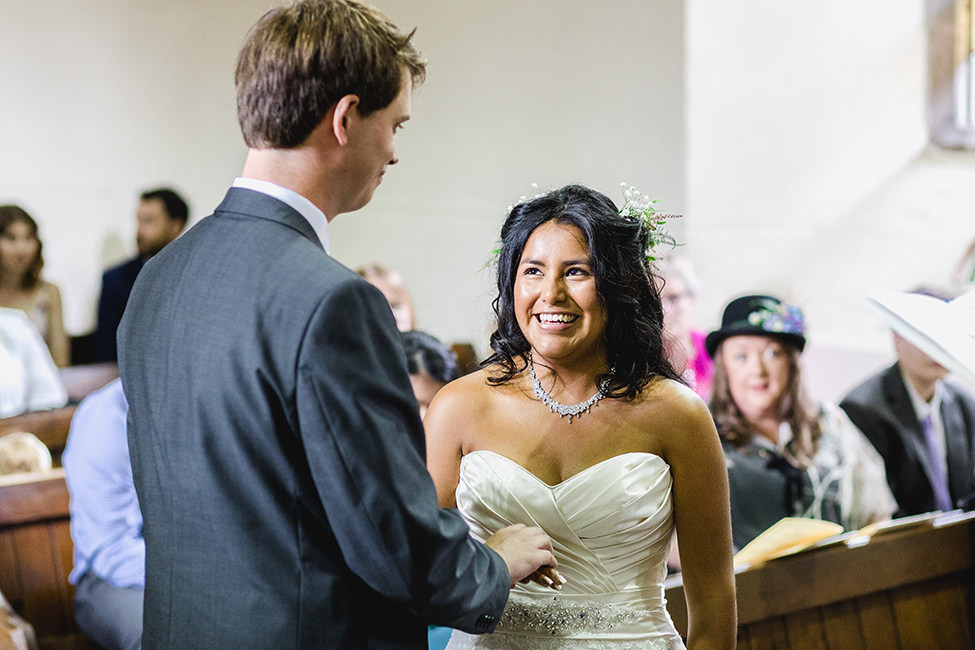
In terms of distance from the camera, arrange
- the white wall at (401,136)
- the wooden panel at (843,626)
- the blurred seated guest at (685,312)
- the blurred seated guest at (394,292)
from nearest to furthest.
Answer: the wooden panel at (843,626), the blurred seated guest at (685,312), the blurred seated guest at (394,292), the white wall at (401,136)

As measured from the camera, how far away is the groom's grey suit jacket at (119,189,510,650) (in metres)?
1.21

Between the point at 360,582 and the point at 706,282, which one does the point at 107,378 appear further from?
the point at 360,582

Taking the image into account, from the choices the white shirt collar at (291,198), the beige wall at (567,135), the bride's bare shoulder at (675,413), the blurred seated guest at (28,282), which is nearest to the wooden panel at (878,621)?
the bride's bare shoulder at (675,413)

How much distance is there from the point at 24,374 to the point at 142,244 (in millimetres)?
1238

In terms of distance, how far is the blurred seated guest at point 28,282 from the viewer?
221 inches

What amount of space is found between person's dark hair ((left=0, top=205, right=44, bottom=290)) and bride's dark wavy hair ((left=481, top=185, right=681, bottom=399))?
471 cm

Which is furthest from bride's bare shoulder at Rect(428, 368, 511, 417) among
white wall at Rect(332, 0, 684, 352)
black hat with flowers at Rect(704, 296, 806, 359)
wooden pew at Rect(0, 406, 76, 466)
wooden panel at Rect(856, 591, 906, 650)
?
white wall at Rect(332, 0, 684, 352)

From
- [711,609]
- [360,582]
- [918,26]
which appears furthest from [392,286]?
[918,26]

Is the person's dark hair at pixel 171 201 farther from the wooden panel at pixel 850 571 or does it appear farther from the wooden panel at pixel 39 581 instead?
the wooden panel at pixel 850 571

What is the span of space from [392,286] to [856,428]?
7.12 ft

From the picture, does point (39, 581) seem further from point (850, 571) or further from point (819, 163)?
point (819, 163)

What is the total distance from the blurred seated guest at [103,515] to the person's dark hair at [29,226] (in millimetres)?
3132

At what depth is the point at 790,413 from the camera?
3445 millimetres

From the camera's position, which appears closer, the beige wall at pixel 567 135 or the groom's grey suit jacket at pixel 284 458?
the groom's grey suit jacket at pixel 284 458
